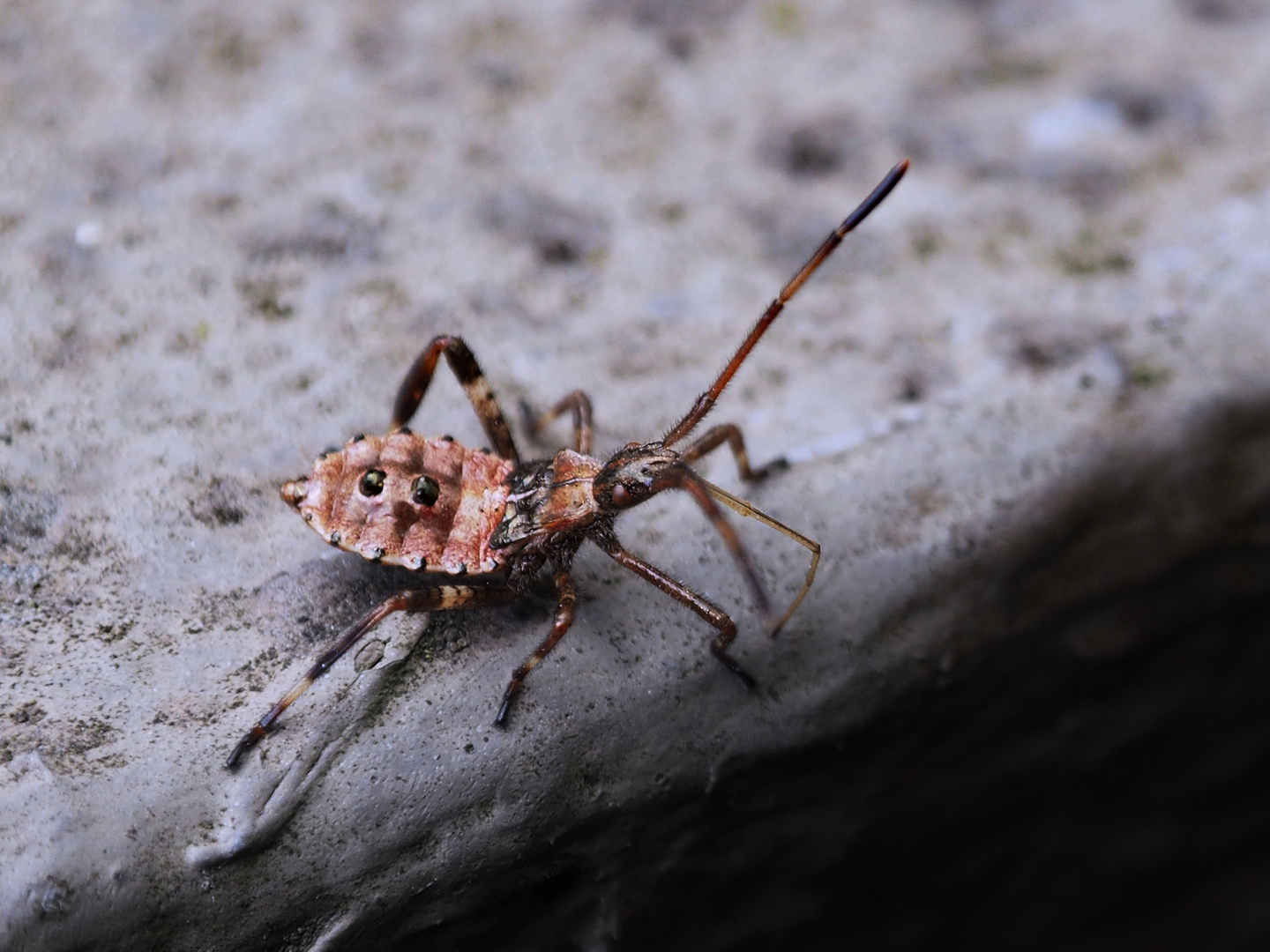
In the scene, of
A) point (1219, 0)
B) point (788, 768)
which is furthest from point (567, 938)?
point (1219, 0)

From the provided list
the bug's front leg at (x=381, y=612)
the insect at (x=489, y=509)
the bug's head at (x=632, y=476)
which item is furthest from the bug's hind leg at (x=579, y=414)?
the bug's front leg at (x=381, y=612)

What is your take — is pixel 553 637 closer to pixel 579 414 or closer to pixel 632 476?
pixel 632 476

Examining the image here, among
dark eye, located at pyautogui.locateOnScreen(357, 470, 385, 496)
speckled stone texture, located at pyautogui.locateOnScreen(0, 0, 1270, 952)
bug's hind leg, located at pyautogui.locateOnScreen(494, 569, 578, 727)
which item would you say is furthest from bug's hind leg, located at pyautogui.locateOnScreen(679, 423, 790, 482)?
dark eye, located at pyautogui.locateOnScreen(357, 470, 385, 496)

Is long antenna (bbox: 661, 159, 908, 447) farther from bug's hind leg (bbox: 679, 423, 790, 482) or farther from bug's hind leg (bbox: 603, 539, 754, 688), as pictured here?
bug's hind leg (bbox: 603, 539, 754, 688)

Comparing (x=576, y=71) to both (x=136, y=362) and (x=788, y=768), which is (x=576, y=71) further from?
(x=788, y=768)

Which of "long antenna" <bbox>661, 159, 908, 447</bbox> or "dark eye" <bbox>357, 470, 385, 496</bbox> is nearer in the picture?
"long antenna" <bbox>661, 159, 908, 447</bbox>

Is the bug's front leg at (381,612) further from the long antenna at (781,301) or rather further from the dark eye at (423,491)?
the long antenna at (781,301)

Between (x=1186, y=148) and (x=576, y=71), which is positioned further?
(x=576, y=71)
